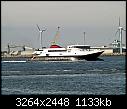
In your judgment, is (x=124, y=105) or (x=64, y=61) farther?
(x=64, y=61)

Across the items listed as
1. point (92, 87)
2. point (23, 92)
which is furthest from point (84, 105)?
point (92, 87)

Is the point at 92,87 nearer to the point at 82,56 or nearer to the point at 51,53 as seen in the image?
the point at 82,56

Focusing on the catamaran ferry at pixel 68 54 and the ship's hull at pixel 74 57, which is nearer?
the ship's hull at pixel 74 57

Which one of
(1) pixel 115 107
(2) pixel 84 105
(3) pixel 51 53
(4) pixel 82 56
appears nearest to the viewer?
(1) pixel 115 107

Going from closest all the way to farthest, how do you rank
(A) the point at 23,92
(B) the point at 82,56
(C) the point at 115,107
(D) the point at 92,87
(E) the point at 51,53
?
(C) the point at 115,107 → (A) the point at 23,92 → (D) the point at 92,87 → (B) the point at 82,56 → (E) the point at 51,53

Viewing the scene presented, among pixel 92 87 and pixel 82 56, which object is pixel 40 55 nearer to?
pixel 82 56

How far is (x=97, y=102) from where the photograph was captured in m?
24.8

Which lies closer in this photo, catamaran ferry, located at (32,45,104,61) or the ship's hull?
the ship's hull

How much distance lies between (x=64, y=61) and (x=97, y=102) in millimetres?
93671

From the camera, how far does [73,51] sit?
386ft

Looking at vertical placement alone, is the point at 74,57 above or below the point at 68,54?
below

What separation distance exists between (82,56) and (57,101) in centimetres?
8835

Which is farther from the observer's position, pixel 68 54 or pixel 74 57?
pixel 68 54

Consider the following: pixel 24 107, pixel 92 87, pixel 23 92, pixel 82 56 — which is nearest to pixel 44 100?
pixel 24 107
